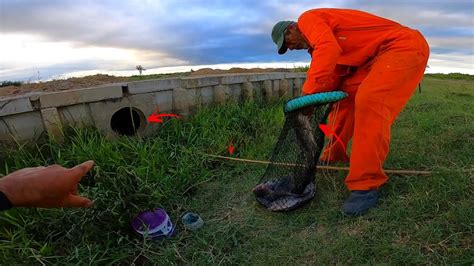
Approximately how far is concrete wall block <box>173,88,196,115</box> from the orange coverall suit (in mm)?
2624

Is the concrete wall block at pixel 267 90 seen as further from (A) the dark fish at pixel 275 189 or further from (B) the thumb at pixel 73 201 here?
(B) the thumb at pixel 73 201

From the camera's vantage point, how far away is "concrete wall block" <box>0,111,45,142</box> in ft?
12.5

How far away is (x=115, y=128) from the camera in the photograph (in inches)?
202

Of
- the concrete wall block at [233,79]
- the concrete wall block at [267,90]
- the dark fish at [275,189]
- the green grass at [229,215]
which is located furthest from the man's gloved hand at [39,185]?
the concrete wall block at [267,90]

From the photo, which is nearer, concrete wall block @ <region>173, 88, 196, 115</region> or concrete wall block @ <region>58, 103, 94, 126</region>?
concrete wall block @ <region>58, 103, 94, 126</region>

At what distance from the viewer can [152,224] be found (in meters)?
2.80

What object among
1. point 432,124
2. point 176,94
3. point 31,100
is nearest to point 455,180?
point 432,124

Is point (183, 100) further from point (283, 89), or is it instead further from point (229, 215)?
point (283, 89)

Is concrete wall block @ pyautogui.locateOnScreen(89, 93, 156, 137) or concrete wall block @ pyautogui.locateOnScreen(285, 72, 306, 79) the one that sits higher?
concrete wall block @ pyautogui.locateOnScreen(285, 72, 306, 79)

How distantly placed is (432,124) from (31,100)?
4.60 m

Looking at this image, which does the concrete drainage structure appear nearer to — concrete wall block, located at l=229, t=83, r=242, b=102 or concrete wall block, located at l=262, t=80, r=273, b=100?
concrete wall block, located at l=229, t=83, r=242, b=102

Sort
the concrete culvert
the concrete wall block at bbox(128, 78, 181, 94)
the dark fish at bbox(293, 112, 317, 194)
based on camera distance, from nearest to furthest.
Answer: the dark fish at bbox(293, 112, 317, 194)
the concrete wall block at bbox(128, 78, 181, 94)
the concrete culvert

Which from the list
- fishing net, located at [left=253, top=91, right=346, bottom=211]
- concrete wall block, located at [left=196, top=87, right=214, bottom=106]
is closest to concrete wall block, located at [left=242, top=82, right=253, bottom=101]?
concrete wall block, located at [left=196, top=87, right=214, bottom=106]

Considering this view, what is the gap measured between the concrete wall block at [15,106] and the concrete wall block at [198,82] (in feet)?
6.47
